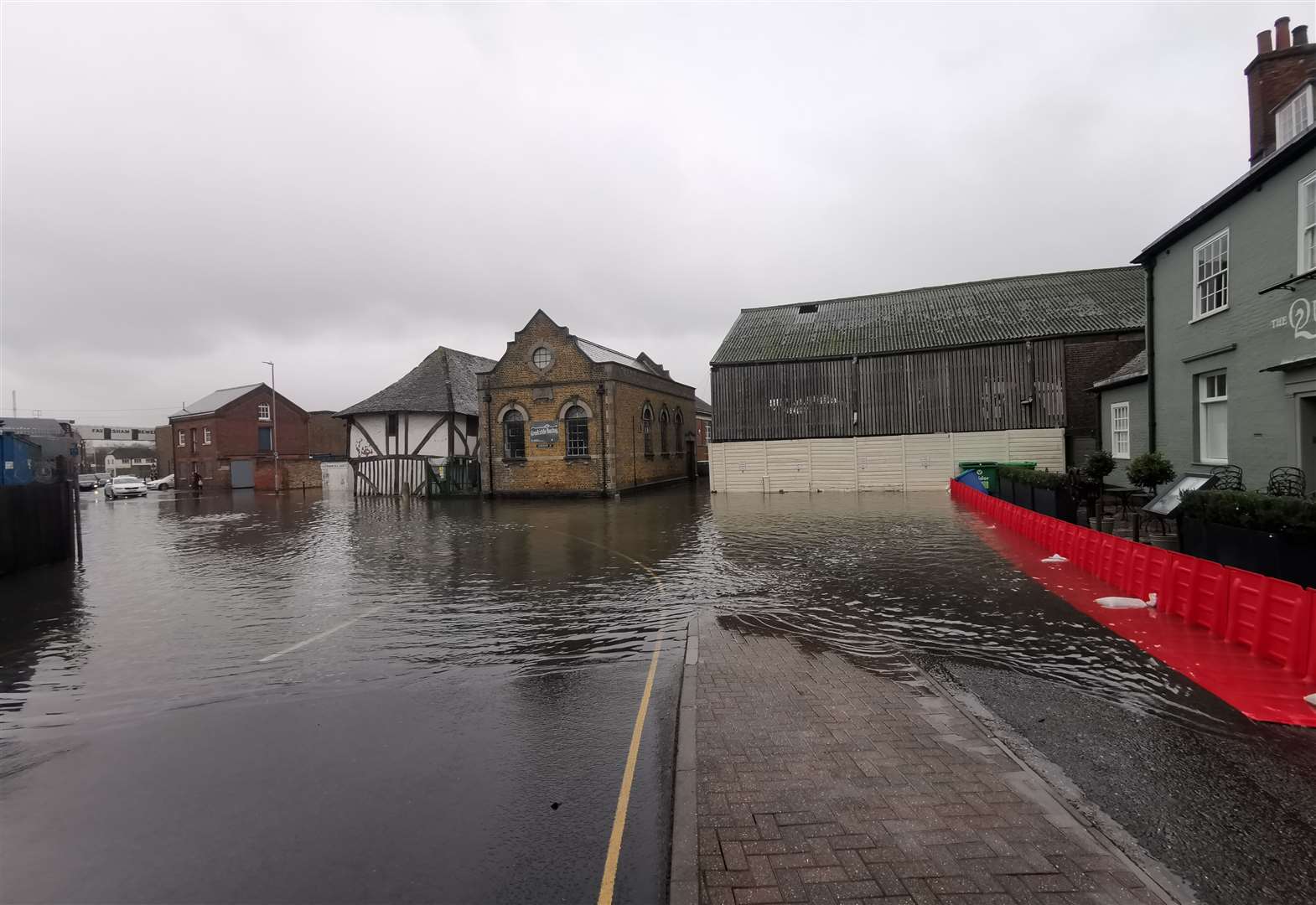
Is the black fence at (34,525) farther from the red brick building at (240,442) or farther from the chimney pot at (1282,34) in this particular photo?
the red brick building at (240,442)

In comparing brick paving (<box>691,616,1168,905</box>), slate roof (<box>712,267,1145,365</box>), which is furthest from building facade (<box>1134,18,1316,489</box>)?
slate roof (<box>712,267,1145,365</box>)

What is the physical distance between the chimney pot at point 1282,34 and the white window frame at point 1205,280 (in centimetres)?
490

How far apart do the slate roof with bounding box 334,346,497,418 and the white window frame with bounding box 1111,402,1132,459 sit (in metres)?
29.2

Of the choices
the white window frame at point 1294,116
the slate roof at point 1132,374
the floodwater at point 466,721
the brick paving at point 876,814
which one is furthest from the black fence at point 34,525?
the slate roof at point 1132,374

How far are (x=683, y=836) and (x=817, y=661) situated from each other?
3263 millimetres

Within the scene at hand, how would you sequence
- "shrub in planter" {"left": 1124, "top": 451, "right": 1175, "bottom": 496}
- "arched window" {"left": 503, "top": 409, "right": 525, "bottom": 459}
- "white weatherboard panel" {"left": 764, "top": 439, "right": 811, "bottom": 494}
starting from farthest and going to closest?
"arched window" {"left": 503, "top": 409, "right": 525, "bottom": 459} → "white weatherboard panel" {"left": 764, "top": 439, "right": 811, "bottom": 494} → "shrub in planter" {"left": 1124, "top": 451, "right": 1175, "bottom": 496}

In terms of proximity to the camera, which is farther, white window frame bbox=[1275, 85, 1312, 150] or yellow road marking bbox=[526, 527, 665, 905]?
white window frame bbox=[1275, 85, 1312, 150]

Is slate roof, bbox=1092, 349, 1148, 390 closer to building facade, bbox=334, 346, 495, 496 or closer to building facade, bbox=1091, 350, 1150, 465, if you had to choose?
building facade, bbox=1091, 350, 1150, 465

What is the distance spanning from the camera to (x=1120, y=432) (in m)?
19.5

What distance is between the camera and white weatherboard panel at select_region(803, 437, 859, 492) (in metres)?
28.8

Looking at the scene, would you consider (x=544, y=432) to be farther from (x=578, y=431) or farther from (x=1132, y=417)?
(x=1132, y=417)

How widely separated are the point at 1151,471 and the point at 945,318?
60.4 ft

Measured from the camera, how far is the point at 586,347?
3316 cm

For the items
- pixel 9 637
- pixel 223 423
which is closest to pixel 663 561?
pixel 9 637
